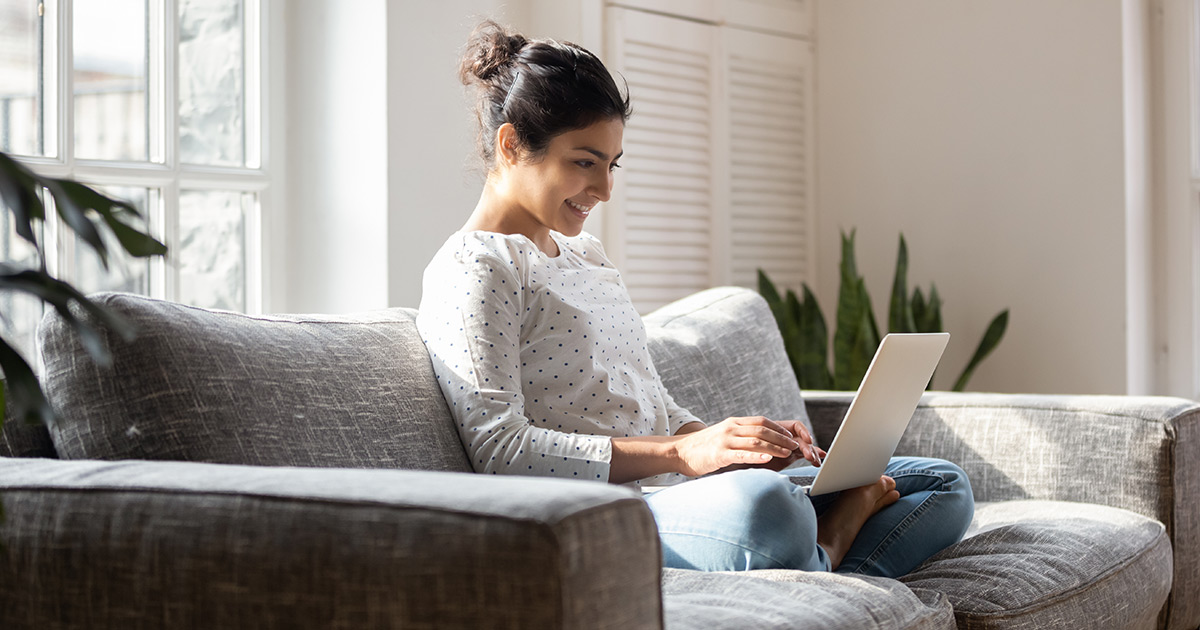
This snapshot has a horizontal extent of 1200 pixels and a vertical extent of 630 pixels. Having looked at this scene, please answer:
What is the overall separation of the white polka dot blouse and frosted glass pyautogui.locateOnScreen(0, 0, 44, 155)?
98cm

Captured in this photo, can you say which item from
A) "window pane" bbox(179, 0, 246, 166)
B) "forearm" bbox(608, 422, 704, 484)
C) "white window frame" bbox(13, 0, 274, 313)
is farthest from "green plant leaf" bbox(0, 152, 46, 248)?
"window pane" bbox(179, 0, 246, 166)

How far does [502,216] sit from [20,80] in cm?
107

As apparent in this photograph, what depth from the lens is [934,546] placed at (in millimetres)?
1668

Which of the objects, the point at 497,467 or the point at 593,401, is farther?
the point at 593,401

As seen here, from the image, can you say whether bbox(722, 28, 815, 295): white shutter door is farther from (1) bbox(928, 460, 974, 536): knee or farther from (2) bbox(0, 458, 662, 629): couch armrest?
(2) bbox(0, 458, 662, 629): couch armrest

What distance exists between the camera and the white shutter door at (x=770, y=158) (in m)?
3.64

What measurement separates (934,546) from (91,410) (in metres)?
1.11

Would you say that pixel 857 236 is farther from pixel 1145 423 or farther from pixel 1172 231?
pixel 1145 423

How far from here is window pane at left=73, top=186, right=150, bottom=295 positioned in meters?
2.32

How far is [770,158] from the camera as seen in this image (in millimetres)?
3750

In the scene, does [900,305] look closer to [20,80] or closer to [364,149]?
[364,149]

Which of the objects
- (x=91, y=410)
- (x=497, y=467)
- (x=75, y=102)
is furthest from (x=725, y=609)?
(x=75, y=102)

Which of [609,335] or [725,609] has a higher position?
[609,335]

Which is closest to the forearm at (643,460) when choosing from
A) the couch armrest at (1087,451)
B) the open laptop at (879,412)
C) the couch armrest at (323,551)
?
the open laptop at (879,412)
